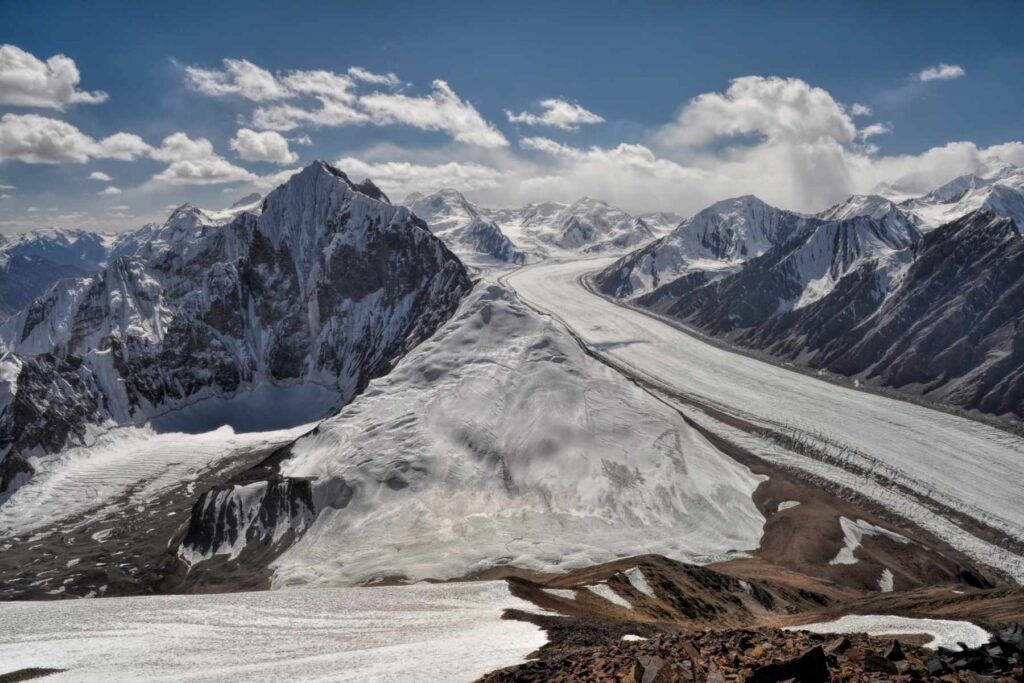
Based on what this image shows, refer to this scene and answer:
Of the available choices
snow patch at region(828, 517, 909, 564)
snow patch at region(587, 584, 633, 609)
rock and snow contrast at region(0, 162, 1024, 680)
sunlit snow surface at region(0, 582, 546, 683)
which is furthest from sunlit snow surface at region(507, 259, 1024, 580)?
sunlit snow surface at region(0, 582, 546, 683)

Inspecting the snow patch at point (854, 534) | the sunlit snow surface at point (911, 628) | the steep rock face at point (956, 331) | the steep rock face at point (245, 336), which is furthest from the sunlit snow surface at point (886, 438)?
the steep rock face at point (245, 336)

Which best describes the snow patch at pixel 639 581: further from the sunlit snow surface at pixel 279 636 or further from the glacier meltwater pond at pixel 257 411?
the glacier meltwater pond at pixel 257 411

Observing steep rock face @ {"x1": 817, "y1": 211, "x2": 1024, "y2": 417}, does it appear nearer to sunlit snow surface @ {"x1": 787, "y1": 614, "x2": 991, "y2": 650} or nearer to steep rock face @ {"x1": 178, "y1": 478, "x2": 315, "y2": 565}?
sunlit snow surface @ {"x1": 787, "y1": 614, "x2": 991, "y2": 650}

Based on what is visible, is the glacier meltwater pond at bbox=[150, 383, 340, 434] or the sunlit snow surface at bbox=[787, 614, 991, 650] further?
the glacier meltwater pond at bbox=[150, 383, 340, 434]

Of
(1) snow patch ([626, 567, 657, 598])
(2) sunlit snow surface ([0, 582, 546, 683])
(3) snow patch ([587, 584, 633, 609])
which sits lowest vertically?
(1) snow patch ([626, 567, 657, 598])

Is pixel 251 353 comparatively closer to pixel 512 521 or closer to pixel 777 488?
pixel 512 521

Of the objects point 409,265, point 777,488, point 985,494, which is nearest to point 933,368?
point 985,494
